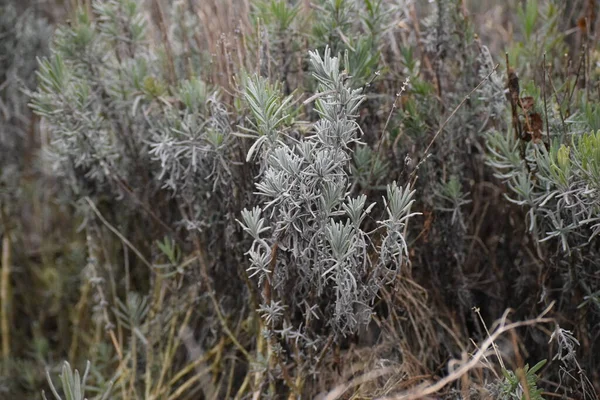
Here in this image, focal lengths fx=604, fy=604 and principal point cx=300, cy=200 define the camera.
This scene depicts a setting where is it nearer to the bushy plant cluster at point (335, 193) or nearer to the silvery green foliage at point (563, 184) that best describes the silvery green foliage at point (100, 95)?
the bushy plant cluster at point (335, 193)

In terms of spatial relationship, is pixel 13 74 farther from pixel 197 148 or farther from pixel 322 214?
pixel 322 214

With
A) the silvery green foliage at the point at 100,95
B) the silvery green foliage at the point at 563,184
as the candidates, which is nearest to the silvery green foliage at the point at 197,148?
the silvery green foliage at the point at 100,95

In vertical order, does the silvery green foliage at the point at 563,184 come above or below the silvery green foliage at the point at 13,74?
below

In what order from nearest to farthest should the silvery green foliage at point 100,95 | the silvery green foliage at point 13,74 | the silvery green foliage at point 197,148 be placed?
the silvery green foliage at point 197,148 → the silvery green foliage at point 100,95 → the silvery green foliage at point 13,74

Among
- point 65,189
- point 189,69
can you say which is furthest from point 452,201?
point 65,189

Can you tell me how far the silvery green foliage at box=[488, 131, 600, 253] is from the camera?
1.19 meters

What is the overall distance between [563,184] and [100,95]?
1.22 m

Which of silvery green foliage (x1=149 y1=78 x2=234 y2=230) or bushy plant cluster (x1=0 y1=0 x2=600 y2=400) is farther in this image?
silvery green foliage (x1=149 y1=78 x2=234 y2=230)

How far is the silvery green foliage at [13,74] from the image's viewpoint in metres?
2.27

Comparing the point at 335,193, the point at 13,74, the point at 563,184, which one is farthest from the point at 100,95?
the point at 563,184

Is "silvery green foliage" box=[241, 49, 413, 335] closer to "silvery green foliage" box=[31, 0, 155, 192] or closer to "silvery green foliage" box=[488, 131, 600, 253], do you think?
"silvery green foliage" box=[488, 131, 600, 253]

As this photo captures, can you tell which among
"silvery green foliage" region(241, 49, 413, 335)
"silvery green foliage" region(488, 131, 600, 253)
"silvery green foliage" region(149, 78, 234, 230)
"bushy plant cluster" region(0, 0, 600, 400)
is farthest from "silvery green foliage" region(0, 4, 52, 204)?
"silvery green foliage" region(488, 131, 600, 253)

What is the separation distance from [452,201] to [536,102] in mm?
308

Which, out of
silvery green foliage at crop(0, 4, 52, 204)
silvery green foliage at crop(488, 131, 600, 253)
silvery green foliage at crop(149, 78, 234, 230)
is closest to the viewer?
silvery green foliage at crop(488, 131, 600, 253)
